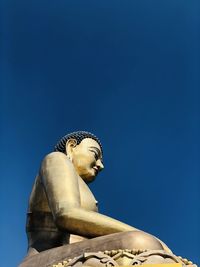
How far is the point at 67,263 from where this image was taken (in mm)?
7781

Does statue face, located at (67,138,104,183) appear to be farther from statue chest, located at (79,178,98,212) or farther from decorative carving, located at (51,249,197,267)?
decorative carving, located at (51,249,197,267)

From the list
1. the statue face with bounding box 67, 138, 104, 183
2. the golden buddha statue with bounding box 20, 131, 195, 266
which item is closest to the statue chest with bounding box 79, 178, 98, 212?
the golden buddha statue with bounding box 20, 131, 195, 266

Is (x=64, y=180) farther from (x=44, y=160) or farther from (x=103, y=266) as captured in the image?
(x=103, y=266)

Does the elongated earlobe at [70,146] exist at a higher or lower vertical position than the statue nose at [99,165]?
higher

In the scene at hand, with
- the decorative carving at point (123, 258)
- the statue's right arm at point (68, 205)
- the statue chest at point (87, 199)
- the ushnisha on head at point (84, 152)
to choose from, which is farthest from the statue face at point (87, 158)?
the decorative carving at point (123, 258)

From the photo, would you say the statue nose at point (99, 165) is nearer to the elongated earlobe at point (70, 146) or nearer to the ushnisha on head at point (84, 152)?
the ushnisha on head at point (84, 152)

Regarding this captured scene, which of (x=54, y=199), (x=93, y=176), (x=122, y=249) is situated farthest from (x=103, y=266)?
(x=93, y=176)

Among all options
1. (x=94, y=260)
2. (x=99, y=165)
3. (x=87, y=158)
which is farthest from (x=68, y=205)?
(x=99, y=165)

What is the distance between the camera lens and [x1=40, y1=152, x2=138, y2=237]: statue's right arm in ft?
28.2

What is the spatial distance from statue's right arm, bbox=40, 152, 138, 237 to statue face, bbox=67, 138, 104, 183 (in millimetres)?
966

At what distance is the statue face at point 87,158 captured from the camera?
35.9 ft

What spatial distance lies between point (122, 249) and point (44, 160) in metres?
2.60

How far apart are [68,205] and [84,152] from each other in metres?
2.25

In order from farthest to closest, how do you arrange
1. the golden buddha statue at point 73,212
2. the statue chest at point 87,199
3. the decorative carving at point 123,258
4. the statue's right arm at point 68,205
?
1. the statue chest at point 87,199
2. the statue's right arm at point 68,205
3. the golden buddha statue at point 73,212
4. the decorative carving at point 123,258
